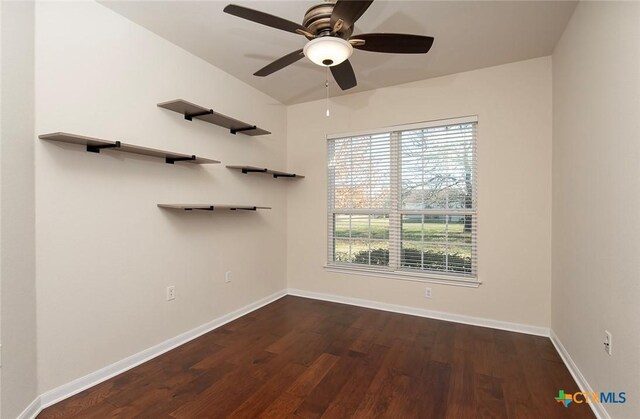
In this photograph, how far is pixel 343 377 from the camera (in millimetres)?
2285

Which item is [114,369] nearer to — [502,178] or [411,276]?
[411,276]

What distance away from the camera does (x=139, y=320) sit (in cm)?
249

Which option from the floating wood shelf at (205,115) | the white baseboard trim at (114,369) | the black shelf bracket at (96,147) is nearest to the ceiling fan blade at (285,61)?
the floating wood shelf at (205,115)

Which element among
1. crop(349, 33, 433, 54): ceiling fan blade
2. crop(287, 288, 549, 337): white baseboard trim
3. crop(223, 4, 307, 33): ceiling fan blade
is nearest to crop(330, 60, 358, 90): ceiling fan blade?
crop(349, 33, 433, 54): ceiling fan blade

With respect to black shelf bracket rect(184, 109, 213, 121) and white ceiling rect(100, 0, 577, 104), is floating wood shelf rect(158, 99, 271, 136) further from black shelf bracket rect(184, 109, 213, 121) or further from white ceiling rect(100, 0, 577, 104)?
white ceiling rect(100, 0, 577, 104)

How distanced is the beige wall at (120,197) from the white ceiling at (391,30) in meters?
0.25

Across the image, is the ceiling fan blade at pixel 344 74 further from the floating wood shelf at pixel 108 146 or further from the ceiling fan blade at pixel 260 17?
the floating wood shelf at pixel 108 146

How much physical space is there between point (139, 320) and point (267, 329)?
121 cm

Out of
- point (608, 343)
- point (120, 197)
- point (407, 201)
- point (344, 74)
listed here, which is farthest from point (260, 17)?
point (608, 343)

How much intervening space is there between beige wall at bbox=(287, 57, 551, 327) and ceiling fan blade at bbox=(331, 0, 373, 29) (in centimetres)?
216

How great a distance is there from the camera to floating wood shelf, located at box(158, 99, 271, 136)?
2590 mm

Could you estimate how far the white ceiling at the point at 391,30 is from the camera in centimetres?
225

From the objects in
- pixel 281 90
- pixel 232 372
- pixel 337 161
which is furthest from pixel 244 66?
pixel 232 372

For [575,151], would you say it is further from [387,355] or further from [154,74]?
[154,74]
